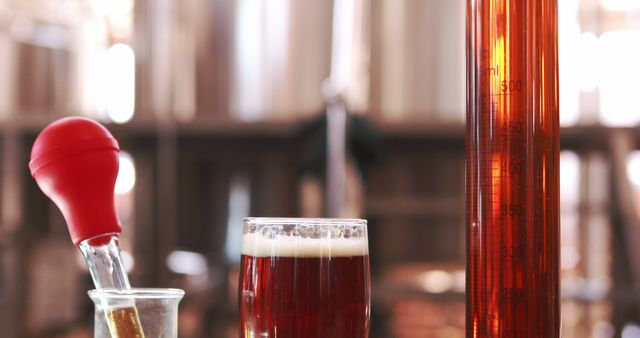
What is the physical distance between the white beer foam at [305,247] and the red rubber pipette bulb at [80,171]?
0.12 metres

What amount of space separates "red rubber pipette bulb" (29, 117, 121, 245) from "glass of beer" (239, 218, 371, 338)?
12 centimetres

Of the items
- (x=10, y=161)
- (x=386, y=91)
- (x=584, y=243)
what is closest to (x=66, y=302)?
(x=10, y=161)

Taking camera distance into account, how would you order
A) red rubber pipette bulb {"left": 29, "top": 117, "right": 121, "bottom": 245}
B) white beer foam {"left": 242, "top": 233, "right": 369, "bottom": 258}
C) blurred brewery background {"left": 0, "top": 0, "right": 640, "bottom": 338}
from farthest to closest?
blurred brewery background {"left": 0, "top": 0, "right": 640, "bottom": 338} → white beer foam {"left": 242, "top": 233, "right": 369, "bottom": 258} → red rubber pipette bulb {"left": 29, "top": 117, "right": 121, "bottom": 245}

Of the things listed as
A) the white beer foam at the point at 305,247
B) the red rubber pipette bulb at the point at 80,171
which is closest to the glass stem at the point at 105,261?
the red rubber pipette bulb at the point at 80,171

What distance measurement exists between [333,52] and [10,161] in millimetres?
1170

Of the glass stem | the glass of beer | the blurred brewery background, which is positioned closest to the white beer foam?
the glass of beer

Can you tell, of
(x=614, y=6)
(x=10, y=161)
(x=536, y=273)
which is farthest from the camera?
(x=10, y=161)

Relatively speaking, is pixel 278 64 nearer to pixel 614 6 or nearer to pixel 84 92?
pixel 84 92

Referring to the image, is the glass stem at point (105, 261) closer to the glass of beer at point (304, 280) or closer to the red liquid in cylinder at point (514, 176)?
the glass of beer at point (304, 280)

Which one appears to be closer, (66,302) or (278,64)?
(278,64)

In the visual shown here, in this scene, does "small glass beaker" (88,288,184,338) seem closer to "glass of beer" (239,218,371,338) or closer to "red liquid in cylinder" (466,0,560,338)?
"glass of beer" (239,218,371,338)

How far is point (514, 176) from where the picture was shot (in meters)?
0.62

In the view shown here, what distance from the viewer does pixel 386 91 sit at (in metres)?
2.82

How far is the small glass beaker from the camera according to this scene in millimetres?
590
